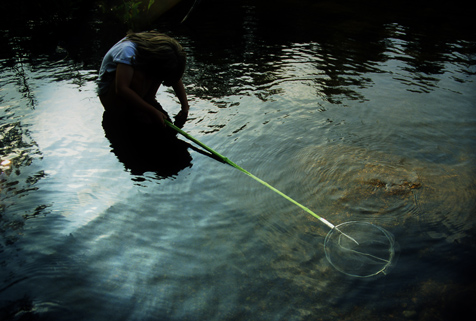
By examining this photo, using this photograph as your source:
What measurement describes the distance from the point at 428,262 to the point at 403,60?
438cm

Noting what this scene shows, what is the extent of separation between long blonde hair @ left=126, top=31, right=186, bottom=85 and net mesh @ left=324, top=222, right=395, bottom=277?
7.46 feet

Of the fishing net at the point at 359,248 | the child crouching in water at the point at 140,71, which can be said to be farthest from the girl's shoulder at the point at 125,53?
the fishing net at the point at 359,248

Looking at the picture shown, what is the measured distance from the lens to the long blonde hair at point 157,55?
3.34m

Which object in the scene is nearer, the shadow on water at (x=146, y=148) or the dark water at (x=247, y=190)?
the dark water at (x=247, y=190)

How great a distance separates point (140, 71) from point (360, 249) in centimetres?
271

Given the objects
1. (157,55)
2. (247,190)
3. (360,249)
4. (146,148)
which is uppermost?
(157,55)

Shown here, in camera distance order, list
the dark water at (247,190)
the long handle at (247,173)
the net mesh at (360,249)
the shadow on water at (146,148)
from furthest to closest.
Result: the shadow on water at (146,148), the long handle at (247,173), the net mesh at (360,249), the dark water at (247,190)

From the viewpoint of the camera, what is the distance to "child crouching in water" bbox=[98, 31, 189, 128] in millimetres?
3352

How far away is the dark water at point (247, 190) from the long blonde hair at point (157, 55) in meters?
0.75

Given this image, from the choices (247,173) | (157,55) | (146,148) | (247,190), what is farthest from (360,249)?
(157,55)

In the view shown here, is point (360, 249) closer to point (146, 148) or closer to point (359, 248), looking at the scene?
point (359, 248)

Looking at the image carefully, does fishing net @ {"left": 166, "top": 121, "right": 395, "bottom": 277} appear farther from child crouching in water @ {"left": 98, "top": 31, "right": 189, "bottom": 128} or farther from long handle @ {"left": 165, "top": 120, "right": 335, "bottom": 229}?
child crouching in water @ {"left": 98, "top": 31, "right": 189, "bottom": 128}

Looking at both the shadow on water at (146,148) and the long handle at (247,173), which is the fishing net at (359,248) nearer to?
the long handle at (247,173)

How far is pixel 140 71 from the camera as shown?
137 inches
